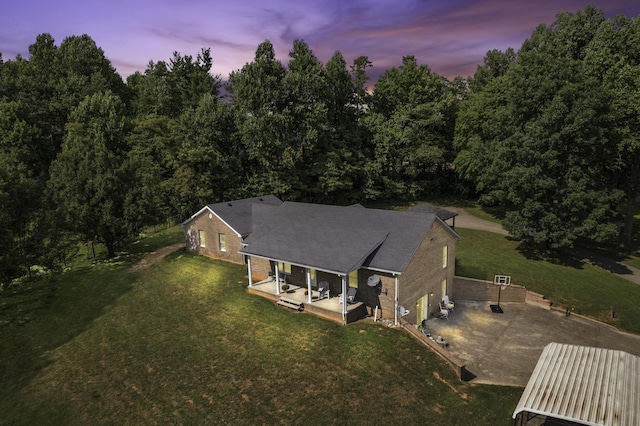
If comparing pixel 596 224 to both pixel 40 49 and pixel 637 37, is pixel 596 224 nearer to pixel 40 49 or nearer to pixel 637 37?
pixel 637 37

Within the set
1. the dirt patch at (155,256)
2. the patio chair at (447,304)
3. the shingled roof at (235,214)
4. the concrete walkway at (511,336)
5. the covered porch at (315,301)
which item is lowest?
the concrete walkway at (511,336)

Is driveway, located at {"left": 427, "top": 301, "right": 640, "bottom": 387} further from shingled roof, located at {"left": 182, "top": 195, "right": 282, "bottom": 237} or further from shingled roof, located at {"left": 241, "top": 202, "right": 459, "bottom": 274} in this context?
shingled roof, located at {"left": 182, "top": 195, "right": 282, "bottom": 237}

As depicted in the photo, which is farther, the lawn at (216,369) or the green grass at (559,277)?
the green grass at (559,277)

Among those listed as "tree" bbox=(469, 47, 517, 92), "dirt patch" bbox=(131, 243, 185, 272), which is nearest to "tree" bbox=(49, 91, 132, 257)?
"dirt patch" bbox=(131, 243, 185, 272)

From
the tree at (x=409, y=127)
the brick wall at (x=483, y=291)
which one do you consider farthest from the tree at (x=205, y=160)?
the brick wall at (x=483, y=291)

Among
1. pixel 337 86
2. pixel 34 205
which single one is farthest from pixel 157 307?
pixel 337 86

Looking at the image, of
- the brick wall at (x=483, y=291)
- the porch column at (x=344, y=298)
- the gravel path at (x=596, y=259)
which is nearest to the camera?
the porch column at (x=344, y=298)

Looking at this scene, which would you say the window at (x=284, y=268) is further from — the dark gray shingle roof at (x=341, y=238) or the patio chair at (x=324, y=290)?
the patio chair at (x=324, y=290)
